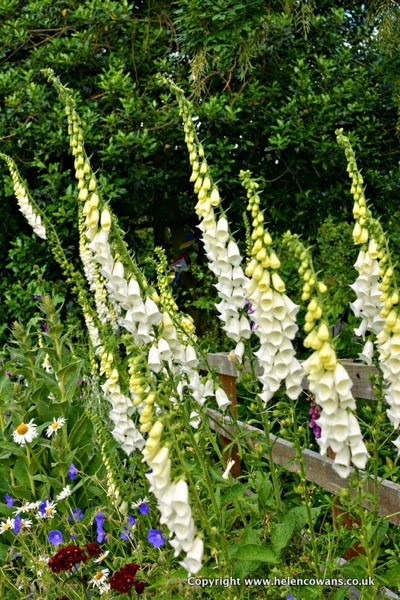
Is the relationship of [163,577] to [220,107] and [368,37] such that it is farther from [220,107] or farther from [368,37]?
[368,37]

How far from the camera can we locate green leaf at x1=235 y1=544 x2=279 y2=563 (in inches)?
94.0

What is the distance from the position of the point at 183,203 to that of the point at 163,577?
16.7 feet

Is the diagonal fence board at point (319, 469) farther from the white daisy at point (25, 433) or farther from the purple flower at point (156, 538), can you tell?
the white daisy at point (25, 433)

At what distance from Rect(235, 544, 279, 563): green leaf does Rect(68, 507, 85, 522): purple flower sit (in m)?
1.31

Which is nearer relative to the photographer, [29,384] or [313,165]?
[29,384]

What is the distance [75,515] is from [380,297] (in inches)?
81.9

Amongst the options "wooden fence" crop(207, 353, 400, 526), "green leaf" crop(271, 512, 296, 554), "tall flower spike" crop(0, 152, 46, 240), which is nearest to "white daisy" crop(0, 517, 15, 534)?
"wooden fence" crop(207, 353, 400, 526)

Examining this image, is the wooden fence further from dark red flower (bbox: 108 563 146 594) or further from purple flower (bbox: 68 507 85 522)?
purple flower (bbox: 68 507 85 522)

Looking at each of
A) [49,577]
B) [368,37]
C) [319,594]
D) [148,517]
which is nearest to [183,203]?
[368,37]

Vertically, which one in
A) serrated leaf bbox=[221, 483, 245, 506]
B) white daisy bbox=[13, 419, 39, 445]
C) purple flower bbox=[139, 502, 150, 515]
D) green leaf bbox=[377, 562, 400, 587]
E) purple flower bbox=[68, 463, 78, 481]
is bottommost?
green leaf bbox=[377, 562, 400, 587]

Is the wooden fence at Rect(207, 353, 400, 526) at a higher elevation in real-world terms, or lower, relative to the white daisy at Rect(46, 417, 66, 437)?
lower

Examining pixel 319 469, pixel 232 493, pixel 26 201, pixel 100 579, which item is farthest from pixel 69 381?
pixel 232 493

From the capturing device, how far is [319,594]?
7.71ft

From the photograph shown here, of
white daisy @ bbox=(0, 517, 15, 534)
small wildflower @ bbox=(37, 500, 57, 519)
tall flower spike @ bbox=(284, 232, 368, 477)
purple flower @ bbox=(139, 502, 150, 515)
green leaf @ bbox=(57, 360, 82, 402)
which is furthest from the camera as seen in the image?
green leaf @ bbox=(57, 360, 82, 402)
